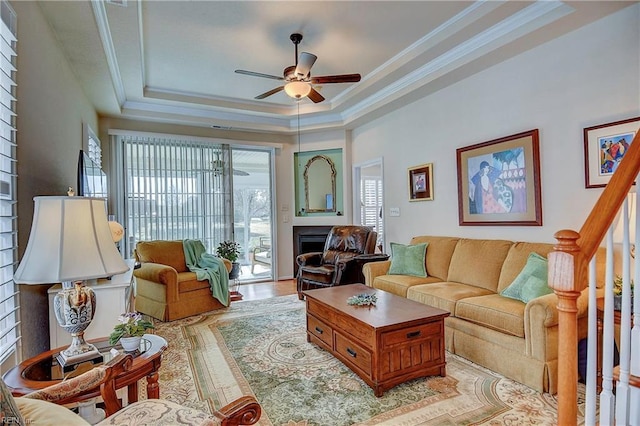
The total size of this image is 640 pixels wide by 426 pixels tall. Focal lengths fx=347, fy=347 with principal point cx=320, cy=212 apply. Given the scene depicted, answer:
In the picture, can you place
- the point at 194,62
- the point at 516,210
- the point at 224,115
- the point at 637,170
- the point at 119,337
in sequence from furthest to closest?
the point at 224,115 < the point at 194,62 < the point at 516,210 < the point at 119,337 < the point at 637,170

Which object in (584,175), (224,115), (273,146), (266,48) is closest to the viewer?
(584,175)

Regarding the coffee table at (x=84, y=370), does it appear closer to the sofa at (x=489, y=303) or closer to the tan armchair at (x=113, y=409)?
the tan armchair at (x=113, y=409)

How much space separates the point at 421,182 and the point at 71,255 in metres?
3.94

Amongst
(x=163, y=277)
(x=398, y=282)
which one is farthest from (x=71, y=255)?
(x=398, y=282)

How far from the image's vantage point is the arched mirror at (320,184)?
6.14 metres

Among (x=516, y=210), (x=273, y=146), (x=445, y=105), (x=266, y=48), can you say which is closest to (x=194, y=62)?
(x=266, y=48)

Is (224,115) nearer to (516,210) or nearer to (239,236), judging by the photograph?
(239,236)

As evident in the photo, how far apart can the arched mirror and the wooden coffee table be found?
11.2ft

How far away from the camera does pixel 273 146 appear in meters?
6.18

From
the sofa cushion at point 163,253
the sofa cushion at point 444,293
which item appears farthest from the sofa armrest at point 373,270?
the sofa cushion at point 163,253

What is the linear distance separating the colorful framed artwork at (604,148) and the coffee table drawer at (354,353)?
2241 mm

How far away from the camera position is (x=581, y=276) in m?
1.04

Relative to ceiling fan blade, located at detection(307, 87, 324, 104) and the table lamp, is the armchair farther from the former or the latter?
the table lamp

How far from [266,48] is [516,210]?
303cm
